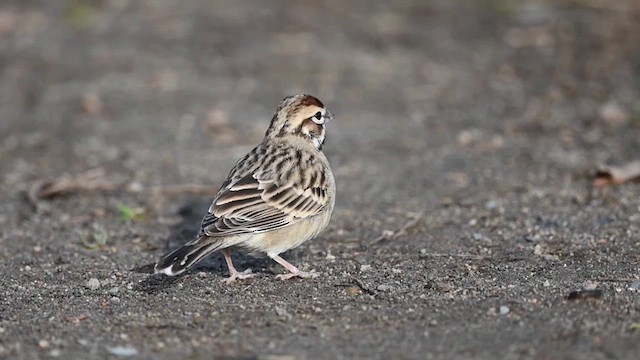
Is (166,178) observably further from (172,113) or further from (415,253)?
(415,253)

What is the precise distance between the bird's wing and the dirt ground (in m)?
0.40

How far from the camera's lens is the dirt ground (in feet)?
18.7

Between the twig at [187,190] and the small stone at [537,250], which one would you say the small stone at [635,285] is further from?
the twig at [187,190]

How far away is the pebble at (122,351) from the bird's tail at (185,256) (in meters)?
0.80

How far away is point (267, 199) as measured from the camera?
22.4 ft

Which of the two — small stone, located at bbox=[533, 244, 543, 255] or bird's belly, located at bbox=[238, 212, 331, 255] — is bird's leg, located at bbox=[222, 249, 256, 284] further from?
small stone, located at bbox=[533, 244, 543, 255]

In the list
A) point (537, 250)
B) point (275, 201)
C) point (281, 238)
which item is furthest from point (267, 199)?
point (537, 250)

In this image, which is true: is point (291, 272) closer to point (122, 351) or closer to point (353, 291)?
point (353, 291)

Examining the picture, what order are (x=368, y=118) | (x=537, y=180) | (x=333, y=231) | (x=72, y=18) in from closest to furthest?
(x=333, y=231) → (x=537, y=180) → (x=368, y=118) → (x=72, y=18)

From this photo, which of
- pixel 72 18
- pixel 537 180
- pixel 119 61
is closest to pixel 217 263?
pixel 537 180

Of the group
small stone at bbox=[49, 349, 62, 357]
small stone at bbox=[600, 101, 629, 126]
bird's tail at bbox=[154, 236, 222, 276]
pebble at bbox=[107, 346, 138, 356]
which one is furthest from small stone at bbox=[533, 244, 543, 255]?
small stone at bbox=[600, 101, 629, 126]

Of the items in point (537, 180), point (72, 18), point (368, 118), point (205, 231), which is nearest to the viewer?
point (205, 231)

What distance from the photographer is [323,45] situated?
1445 cm

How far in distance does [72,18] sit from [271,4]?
2.99 m
